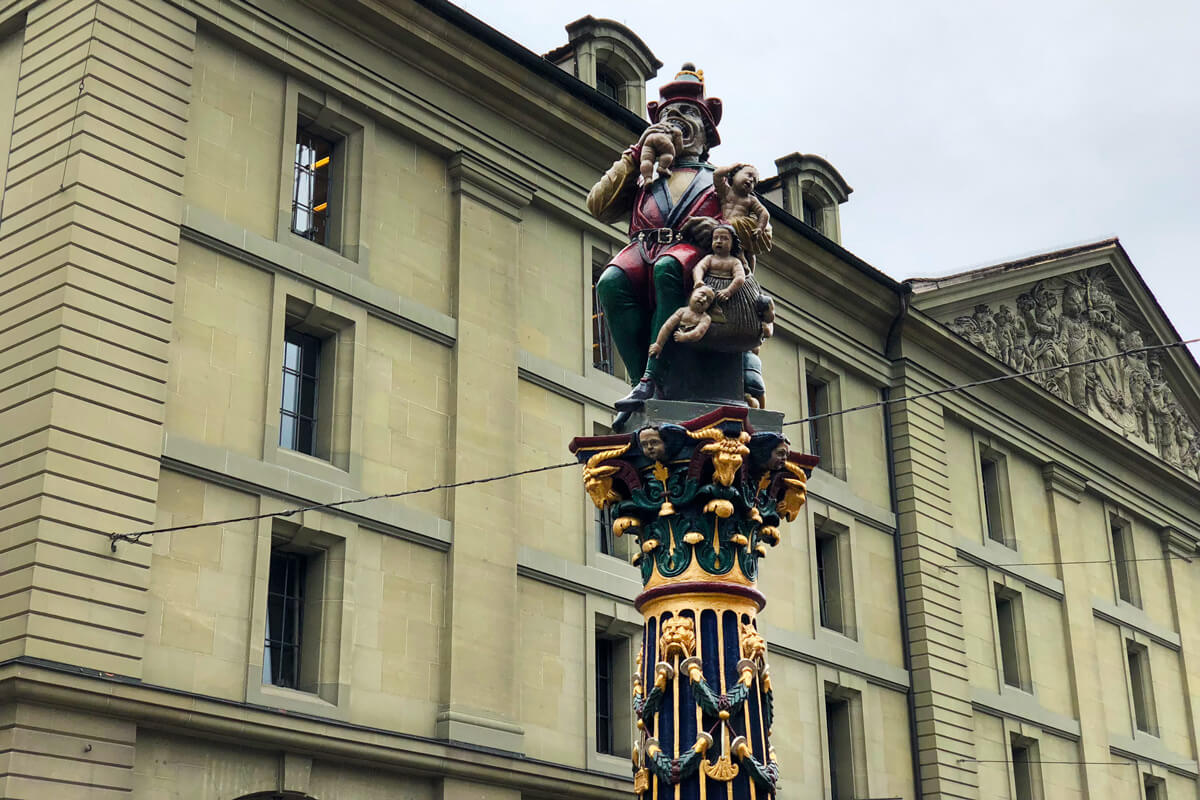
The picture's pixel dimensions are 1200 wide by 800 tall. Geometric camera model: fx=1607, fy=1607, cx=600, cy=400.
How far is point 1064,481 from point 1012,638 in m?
5.54

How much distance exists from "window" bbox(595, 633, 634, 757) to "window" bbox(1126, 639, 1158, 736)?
21.1 meters

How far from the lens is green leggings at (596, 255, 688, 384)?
957cm

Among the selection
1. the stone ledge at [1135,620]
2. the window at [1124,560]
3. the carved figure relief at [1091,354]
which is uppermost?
the carved figure relief at [1091,354]

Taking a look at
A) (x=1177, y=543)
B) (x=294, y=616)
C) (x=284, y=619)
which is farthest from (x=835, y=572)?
(x=1177, y=543)

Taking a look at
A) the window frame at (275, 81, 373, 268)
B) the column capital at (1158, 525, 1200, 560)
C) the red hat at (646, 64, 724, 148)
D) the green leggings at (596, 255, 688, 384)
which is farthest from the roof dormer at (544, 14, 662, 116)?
the column capital at (1158, 525, 1200, 560)

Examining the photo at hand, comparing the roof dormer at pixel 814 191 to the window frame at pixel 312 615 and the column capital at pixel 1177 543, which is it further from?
the window frame at pixel 312 615

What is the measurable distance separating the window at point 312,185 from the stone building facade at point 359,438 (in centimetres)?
5

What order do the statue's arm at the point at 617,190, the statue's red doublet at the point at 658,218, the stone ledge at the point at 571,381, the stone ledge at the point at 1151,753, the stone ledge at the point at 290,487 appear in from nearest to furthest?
the statue's red doublet at the point at 658,218
the statue's arm at the point at 617,190
the stone ledge at the point at 290,487
the stone ledge at the point at 571,381
the stone ledge at the point at 1151,753

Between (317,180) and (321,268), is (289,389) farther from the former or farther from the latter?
(317,180)

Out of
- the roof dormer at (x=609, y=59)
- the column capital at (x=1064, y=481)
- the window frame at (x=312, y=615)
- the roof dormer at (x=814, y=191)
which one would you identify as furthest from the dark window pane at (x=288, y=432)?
the column capital at (x=1064, y=481)

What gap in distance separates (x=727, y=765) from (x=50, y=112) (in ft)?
54.8

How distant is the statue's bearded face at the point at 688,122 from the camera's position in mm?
10359

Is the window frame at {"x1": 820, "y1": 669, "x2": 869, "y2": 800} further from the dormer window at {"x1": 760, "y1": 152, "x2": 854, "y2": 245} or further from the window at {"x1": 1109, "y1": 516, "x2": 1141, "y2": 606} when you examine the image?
the window at {"x1": 1109, "y1": 516, "x2": 1141, "y2": 606}

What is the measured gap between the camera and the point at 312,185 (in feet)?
82.9
